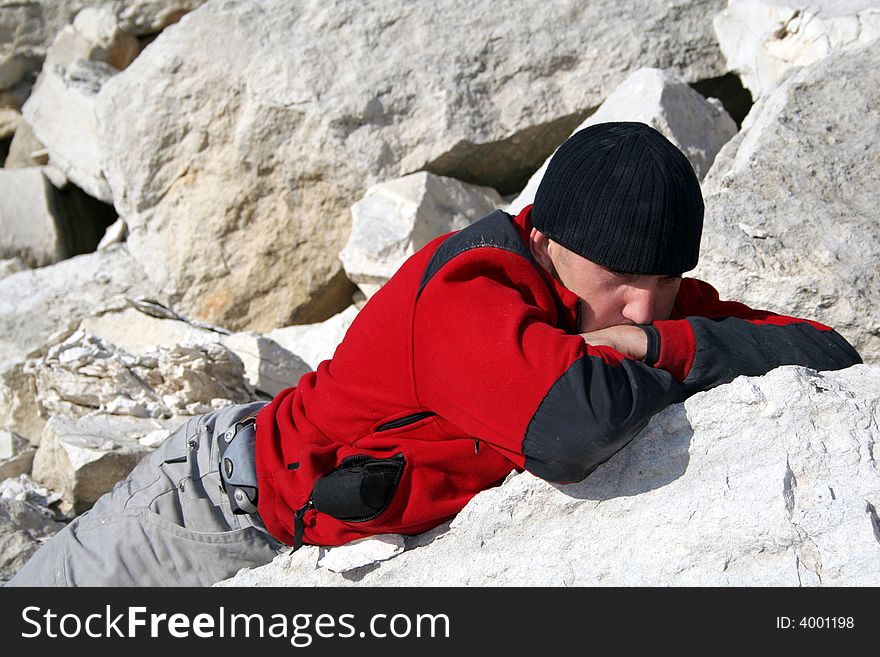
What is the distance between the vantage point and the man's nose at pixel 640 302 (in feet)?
6.82

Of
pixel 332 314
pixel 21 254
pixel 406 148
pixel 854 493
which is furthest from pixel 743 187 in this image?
pixel 21 254

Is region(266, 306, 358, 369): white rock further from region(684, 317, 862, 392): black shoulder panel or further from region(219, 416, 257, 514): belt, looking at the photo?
region(684, 317, 862, 392): black shoulder panel

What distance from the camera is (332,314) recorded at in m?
5.36

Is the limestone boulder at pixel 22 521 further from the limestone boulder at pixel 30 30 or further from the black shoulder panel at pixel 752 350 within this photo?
the limestone boulder at pixel 30 30

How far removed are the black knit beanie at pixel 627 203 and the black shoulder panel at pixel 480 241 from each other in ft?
0.28

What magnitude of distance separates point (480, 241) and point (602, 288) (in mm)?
285

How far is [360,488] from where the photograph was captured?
6.46 feet

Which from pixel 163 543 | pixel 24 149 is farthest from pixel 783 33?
pixel 24 149

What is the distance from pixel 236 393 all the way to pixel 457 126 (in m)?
1.73

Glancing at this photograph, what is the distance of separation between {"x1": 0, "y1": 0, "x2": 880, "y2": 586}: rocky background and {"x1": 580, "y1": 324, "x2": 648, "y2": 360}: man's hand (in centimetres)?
103

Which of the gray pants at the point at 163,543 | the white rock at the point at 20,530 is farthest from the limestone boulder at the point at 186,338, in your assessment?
the gray pants at the point at 163,543

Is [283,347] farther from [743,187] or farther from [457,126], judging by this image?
[743,187]

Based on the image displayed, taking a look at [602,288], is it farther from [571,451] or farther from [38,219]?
[38,219]

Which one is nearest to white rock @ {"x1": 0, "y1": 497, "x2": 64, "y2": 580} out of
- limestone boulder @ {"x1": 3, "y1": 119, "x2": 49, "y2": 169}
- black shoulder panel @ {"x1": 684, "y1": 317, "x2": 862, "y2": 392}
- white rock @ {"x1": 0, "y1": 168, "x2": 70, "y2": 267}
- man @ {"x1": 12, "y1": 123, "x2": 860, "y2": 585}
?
man @ {"x1": 12, "y1": 123, "x2": 860, "y2": 585}
